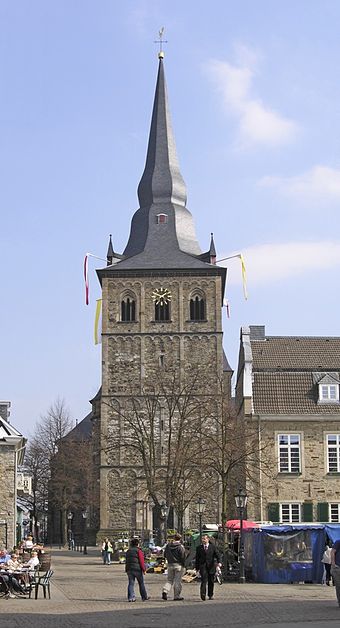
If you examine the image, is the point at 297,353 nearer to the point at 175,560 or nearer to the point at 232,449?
the point at 232,449

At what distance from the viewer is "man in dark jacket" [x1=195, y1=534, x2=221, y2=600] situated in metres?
23.9

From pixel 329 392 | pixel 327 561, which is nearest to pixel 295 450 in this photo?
pixel 329 392

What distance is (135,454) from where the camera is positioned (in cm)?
6838

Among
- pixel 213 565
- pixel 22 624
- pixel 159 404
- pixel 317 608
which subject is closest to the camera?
pixel 22 624

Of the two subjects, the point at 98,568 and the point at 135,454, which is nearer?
the point at 98,568

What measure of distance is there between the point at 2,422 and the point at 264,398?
13.2m

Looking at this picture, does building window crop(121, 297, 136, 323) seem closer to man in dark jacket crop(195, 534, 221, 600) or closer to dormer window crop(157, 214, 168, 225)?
dormer window crop(157, 214, 168, 225)

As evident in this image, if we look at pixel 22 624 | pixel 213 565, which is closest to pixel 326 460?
pixel 213 565

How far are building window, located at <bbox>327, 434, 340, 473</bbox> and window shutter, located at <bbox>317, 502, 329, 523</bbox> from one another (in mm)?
1689

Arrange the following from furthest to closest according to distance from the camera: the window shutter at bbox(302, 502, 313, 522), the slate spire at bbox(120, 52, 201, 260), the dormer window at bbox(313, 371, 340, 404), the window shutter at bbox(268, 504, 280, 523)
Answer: the slate spire at bbox(120, 52, 201, 260), the dormer window at bbox(313, 371, 340, 404), the window shutter at bbox(268, 504, 280, 523), the window shutter at bbox(302, 502, 313, 522)

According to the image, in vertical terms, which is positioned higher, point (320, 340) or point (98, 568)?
point (320, 340)

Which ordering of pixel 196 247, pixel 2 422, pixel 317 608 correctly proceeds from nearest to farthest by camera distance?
pixel 317 608 → pixel 2 422 → pixel 196 247

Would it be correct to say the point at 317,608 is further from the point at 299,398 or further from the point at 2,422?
the point at 299,398

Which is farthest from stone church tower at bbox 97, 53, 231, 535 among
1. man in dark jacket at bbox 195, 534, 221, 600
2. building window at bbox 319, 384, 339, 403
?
man in dark jacket at bbox 195, 534, 221, 600
